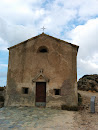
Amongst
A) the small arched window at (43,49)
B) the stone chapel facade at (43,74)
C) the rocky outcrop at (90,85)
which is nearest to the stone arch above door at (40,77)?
the stone chapel facade at (43,74)

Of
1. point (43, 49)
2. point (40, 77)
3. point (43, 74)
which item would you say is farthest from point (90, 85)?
point (40, 77)

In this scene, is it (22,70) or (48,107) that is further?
(22,70)

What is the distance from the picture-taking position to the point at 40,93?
10539mm

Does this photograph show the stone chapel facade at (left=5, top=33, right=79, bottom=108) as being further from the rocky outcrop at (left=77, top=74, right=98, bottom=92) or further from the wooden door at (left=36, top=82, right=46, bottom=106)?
the rocky outcrop at (left=77, top=74, right=98, bottom=92)

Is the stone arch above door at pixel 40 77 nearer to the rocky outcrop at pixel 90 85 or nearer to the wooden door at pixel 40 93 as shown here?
the wooden door at pixel 40 93

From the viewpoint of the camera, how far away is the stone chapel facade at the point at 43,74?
1005 cm

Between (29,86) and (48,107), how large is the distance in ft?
7.86

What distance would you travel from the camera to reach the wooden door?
10359 millimetres

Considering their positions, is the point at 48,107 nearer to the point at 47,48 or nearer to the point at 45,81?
the point at 45,81

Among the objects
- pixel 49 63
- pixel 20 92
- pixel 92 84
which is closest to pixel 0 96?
pixel 20 92

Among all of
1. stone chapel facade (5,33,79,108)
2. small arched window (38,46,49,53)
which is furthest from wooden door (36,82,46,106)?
small arched window (38,46,49,53)

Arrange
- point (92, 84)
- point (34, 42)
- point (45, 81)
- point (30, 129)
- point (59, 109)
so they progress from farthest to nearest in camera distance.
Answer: point (92, 84)
point (34, 42)
point (45, 81)
point (59, 109)
point (30, 129)

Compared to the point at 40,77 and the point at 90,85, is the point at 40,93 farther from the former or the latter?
the point at 90,85

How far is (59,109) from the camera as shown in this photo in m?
9.68
